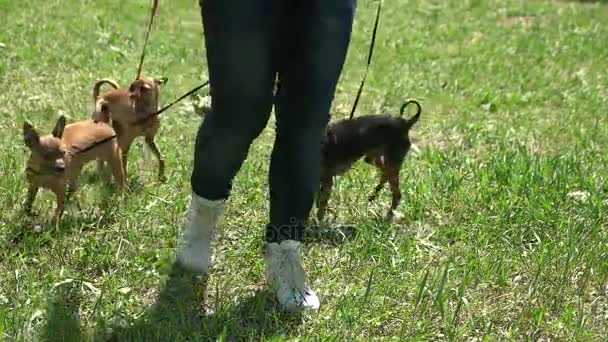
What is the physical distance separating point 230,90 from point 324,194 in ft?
5.04

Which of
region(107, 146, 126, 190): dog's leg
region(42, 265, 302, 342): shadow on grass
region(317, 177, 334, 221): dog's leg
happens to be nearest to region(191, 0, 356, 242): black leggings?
region(42, 265, 302, 342): shadow on grass

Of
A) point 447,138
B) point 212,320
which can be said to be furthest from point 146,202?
point 447,138

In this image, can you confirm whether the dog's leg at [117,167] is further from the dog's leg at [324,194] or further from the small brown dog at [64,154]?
the dog's leg at [324,194]

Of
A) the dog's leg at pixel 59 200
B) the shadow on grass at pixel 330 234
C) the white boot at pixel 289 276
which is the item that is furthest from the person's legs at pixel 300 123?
the dog's leg at pixel 59 200

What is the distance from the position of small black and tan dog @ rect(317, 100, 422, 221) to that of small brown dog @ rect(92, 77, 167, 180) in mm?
975

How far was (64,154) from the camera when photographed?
13.3 feet

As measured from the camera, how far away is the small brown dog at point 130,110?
15.1 ft

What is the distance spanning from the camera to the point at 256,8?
2869 mm

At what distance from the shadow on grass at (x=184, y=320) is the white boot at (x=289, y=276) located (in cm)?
5

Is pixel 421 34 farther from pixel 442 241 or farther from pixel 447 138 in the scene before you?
pixel 442 241

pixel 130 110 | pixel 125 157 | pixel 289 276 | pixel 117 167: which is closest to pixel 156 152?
pixel 125 157

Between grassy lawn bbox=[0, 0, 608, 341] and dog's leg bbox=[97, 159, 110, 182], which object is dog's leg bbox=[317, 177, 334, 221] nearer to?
grassy lawn bbox=[0, 0, 608, 341]

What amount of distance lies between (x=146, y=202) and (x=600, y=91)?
4783 mm

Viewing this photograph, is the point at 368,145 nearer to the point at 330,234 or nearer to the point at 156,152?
the point at 330,234
